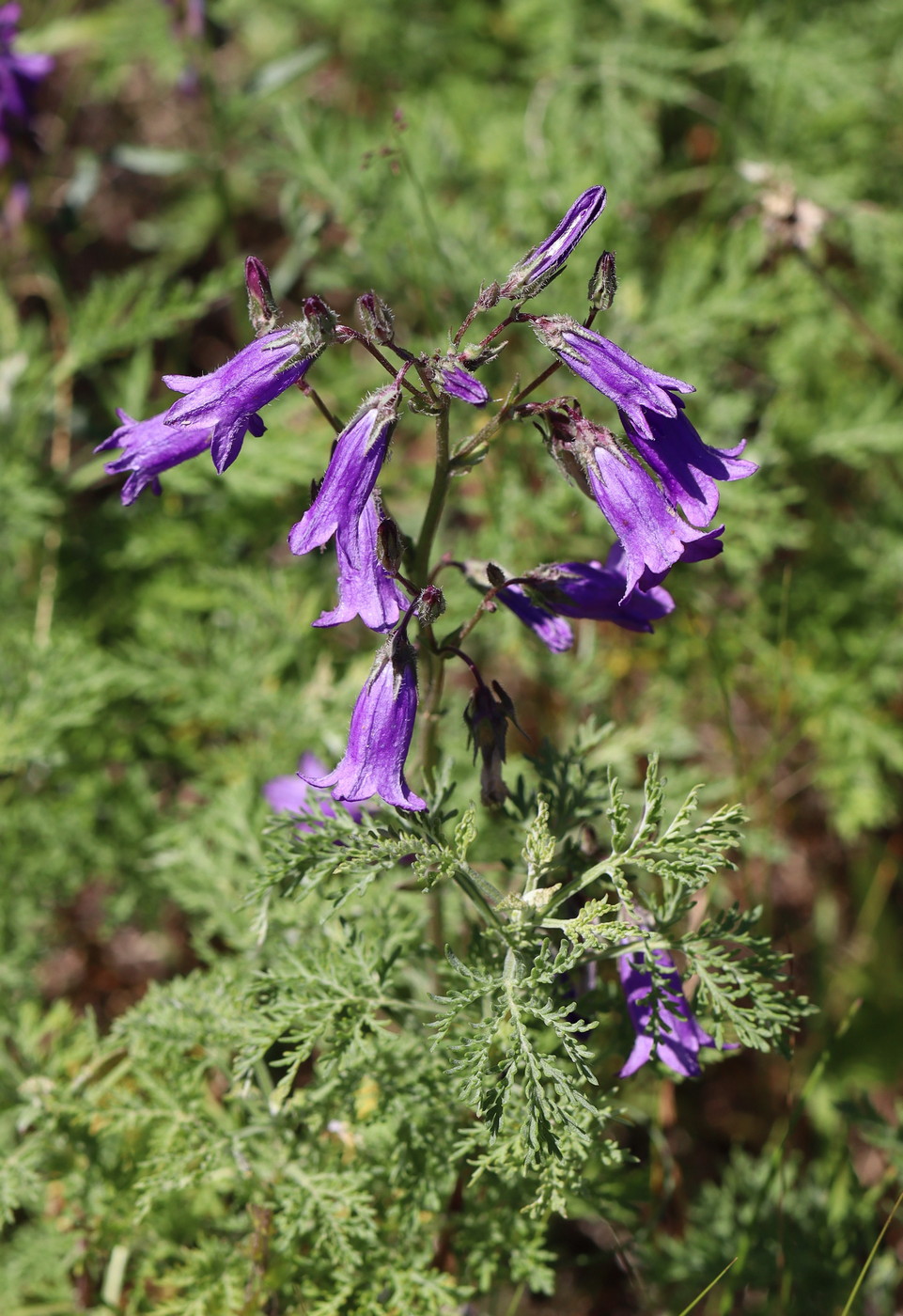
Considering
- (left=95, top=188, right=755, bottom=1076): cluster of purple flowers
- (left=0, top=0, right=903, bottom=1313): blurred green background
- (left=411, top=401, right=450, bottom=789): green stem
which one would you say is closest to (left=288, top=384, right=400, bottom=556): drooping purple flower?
(left=95, top=188, right=755, bottom=1076): cluster of purple flowers

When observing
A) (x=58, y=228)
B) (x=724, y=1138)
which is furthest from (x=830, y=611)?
(x=58, y=228)

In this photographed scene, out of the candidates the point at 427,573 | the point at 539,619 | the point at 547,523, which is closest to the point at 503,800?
the point at 539,619

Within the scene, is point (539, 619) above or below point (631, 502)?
below

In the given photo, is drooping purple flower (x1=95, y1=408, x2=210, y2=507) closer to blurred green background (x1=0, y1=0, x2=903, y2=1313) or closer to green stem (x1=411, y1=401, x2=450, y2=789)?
green stem (x1=411, y1=401, x2=450, y2=789)

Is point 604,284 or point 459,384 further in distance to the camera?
point 604,284

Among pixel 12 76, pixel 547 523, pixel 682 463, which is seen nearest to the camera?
pixel 682 463

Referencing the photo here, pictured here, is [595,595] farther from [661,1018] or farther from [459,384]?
[661,1018]

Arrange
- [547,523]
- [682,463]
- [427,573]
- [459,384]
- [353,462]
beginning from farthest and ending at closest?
1. [547,523]
2. [427,573]
3. [682,463]
4. [353,462]
5. [459,384]
